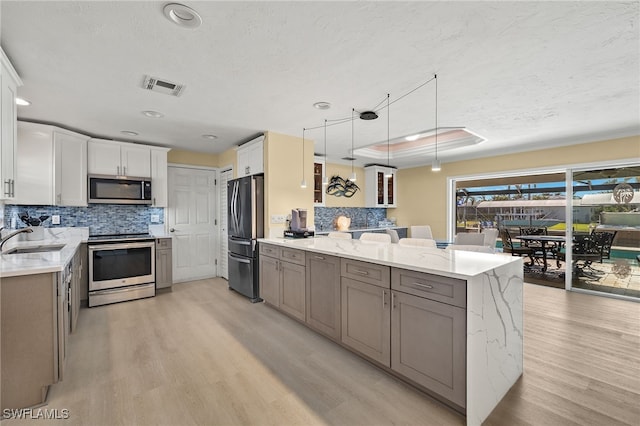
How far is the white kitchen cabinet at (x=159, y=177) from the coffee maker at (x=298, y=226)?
2212mm

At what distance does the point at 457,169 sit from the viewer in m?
5.92

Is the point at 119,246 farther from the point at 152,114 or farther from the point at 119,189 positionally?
the point at 152,114

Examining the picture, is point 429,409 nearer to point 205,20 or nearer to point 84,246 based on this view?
point 205,20

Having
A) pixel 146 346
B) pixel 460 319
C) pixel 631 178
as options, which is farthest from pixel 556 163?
pixel 146 346

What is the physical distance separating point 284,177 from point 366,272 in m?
2.25

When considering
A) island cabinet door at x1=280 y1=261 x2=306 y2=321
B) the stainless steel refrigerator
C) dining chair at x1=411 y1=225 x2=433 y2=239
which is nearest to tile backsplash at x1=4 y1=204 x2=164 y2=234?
the stainless steel refrigerator

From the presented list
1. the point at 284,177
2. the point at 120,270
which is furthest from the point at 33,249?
the point at 284,177

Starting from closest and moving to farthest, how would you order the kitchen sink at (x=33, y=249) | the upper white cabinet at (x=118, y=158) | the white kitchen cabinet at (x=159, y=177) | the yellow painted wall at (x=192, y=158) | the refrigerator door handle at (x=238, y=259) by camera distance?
the kitchen sink at (x=33, y=249)
the refrigerator door handle at (x=238, y=259)
the upper white cabinet at (x=118, y=158)
the white kitchen cabinet at (x=159, y=177)
the yellow painted wall at (x=192, y=158)

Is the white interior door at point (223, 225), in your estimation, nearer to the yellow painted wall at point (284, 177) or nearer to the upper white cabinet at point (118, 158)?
the upper white cabinet at point (118, 158)

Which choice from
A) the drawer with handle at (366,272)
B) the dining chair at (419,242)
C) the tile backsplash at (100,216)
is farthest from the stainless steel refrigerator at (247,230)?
the dining chair at (419,242)

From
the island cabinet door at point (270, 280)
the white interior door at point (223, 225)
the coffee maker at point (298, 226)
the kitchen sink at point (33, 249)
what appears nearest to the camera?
the kitchen sink at point (33, 249)

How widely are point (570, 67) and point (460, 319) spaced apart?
2.21 m

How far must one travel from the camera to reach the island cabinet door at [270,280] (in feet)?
11.4

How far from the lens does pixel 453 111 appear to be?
3227 millimetres
